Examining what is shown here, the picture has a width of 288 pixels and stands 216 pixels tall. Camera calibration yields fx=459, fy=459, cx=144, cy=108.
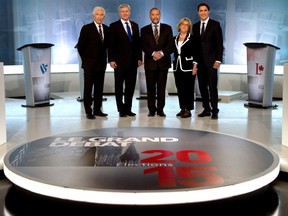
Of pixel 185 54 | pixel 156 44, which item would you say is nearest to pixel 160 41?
pixel 156 44

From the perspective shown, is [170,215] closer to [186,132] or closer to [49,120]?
[186,132]

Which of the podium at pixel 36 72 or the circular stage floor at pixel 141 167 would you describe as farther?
the podium at pixel 36 72

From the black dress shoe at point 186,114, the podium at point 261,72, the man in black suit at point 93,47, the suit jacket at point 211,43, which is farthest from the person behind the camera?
the podium at point 261,72

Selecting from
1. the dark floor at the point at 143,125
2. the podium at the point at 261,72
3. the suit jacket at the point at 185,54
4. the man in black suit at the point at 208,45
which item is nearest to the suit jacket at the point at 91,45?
the dark floor at the point at 143,125

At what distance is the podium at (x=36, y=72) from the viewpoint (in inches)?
266

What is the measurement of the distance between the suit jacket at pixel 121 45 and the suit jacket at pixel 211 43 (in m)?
0.80

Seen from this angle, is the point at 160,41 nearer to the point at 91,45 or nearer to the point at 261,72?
the point at 91,45

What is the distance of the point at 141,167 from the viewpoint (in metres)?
3.46

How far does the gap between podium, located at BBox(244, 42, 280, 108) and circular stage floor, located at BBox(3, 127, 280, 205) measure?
2.46 meters

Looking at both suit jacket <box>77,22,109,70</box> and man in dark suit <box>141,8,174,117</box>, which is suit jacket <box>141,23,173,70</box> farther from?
suit jacket <box>77,22,109,70</box>

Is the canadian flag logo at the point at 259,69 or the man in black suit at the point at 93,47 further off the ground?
→ the man in black suit at the point at 93,47

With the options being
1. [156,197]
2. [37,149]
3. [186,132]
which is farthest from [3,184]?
[186,132]

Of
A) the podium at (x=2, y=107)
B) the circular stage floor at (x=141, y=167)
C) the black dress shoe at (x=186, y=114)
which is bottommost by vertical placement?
the black dress shoe at (x=186, y=114)

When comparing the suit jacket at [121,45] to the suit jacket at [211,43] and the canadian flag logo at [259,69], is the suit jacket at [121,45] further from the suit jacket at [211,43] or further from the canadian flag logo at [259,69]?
the canadian flag logo at [259,69]
